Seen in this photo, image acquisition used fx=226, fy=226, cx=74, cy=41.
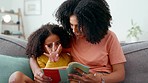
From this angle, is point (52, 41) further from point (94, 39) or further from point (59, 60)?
point (94, 39)

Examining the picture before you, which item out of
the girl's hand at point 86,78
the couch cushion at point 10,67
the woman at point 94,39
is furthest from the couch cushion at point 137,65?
the couch cushion at point 10,67

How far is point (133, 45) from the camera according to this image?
3.95 ft

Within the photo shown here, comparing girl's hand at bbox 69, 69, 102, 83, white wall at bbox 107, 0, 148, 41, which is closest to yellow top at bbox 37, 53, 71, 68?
girl's hand at bbox 69, 69, 102, 83

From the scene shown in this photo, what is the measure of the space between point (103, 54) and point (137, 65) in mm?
198

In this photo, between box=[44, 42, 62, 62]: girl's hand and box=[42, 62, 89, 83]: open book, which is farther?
box=[44, 42, 62, 62]: girl's hand

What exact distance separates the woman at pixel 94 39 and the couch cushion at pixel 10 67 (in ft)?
0.14

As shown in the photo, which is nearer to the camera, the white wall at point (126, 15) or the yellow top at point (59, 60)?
the yellow top at point (59, 60)

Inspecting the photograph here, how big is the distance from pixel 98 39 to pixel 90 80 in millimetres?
192

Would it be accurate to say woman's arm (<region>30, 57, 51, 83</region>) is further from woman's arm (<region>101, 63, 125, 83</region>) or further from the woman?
woman's arm (<region>101, 63, 125, 83</region>)

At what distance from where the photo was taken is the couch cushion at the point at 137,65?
3.59 ft

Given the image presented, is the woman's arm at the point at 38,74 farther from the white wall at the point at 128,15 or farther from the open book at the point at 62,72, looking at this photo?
the white wall at the point at 128,15

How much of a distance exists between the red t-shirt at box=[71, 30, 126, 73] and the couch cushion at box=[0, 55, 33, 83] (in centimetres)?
25

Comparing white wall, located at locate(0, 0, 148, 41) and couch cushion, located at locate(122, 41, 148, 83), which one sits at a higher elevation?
white wall, located at locate(0, 0, 148, 41)

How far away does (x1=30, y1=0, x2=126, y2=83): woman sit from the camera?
0.99 metres
